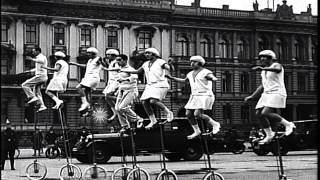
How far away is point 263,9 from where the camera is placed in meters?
51.5

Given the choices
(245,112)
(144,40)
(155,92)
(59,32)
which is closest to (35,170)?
(155,92)

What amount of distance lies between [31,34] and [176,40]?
42.3ft

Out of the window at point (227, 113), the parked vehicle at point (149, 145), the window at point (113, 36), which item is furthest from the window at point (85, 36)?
the parked vehicle at point (149, 145)

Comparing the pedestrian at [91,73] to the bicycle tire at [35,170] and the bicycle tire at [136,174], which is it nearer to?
Answer: the bicycle tire at [136,174]

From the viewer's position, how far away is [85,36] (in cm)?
5144

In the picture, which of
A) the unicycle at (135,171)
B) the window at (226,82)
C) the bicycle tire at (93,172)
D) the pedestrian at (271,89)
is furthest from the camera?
the window at (226,82)

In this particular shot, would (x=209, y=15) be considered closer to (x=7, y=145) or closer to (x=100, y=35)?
(x=100, y=35)

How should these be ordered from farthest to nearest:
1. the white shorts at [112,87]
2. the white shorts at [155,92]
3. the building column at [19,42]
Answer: the building column at [19,42] < the white shorts at [112,87] < the white shorts at [155,92]

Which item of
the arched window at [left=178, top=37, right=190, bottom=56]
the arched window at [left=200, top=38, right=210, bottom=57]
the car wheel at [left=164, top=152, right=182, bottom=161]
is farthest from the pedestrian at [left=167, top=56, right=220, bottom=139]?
the arched window at [left=178, top=37, right=190, bottom=56]

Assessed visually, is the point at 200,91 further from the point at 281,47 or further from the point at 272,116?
the point at 281,47

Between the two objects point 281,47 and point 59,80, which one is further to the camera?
point 281,47

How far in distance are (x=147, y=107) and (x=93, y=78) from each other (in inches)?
76.1

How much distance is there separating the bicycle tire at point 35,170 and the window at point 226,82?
28.2 m

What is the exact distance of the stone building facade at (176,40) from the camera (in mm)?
46031
